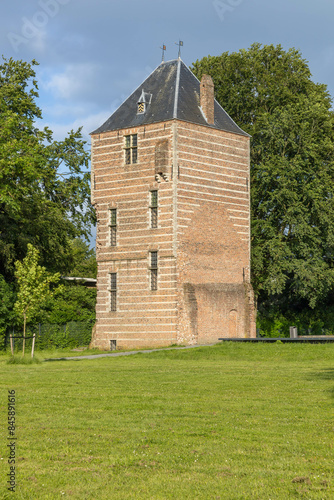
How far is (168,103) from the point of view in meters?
37.9

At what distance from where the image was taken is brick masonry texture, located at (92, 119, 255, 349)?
119 ft

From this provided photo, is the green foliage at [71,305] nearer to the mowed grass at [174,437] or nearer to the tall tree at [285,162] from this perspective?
the tall tree at [285,162]

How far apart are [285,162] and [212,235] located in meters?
6.77

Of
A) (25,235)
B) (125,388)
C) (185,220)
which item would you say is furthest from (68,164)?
(125,388)

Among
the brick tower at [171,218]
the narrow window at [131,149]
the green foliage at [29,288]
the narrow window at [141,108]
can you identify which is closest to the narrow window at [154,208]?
Result: the brick tower at [171,218]

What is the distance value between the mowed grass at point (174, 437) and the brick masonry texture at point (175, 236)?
18070 millimetres

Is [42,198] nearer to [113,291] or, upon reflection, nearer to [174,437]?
[113,291]

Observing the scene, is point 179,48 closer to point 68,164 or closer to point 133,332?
point 68,164

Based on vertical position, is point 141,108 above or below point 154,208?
above

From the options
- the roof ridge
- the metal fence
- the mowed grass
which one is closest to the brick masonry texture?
the roof ridge

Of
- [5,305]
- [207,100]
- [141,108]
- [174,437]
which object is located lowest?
[174,437]

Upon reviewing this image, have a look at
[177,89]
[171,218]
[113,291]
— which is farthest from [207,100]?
[113,291]

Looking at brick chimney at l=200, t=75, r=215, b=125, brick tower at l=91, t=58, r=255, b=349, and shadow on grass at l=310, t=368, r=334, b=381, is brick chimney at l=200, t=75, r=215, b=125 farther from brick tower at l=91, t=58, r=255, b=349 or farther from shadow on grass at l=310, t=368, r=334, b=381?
shadow on grass at l=310, t=368, r=334, b=381

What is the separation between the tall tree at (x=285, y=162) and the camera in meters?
41.0
